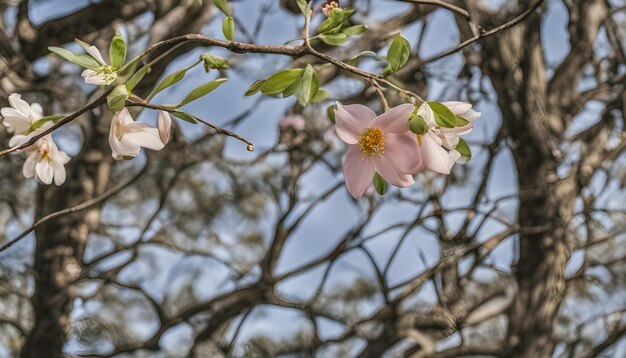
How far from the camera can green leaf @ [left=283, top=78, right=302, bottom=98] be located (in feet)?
1.72

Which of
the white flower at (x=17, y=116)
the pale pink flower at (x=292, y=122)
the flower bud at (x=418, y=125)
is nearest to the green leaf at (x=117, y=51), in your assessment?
the white flower at (x=17, y=116)

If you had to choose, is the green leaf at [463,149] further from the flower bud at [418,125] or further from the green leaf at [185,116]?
the green leaf at [185,116]

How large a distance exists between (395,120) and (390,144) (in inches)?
0.9

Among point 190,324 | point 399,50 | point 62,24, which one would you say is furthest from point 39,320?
point 399,50

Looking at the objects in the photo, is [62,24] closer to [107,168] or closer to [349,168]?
[107,168]

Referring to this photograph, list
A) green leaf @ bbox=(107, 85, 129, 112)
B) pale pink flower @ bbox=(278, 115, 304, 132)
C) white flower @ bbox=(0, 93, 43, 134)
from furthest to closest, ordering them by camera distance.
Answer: pale pink flower @ bbox=(278, 115, 304, 132) < white flower @ bbox=(0, 93, 43, 134) < green leaf @ bbox=(107, 85, 129, 112)

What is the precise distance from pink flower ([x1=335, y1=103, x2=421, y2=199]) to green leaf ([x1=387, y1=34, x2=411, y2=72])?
4 centimetres

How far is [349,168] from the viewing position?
57cm

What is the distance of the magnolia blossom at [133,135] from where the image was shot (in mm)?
549

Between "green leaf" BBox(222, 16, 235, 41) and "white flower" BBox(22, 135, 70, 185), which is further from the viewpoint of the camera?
"white flower" BBox(22, 135, 70, 185)

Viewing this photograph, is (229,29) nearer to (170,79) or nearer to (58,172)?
(170,79)

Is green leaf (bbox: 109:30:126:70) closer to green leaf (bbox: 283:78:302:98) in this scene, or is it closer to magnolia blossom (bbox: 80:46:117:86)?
magnolia blossom (bbox: 80:46:117:86)

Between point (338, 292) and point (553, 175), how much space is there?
1155 millimetres

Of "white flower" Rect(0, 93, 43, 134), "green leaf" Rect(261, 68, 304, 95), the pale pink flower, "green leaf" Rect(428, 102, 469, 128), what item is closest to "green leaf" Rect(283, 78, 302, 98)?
"green leaf" Rect(261, 68, 304, 95)
